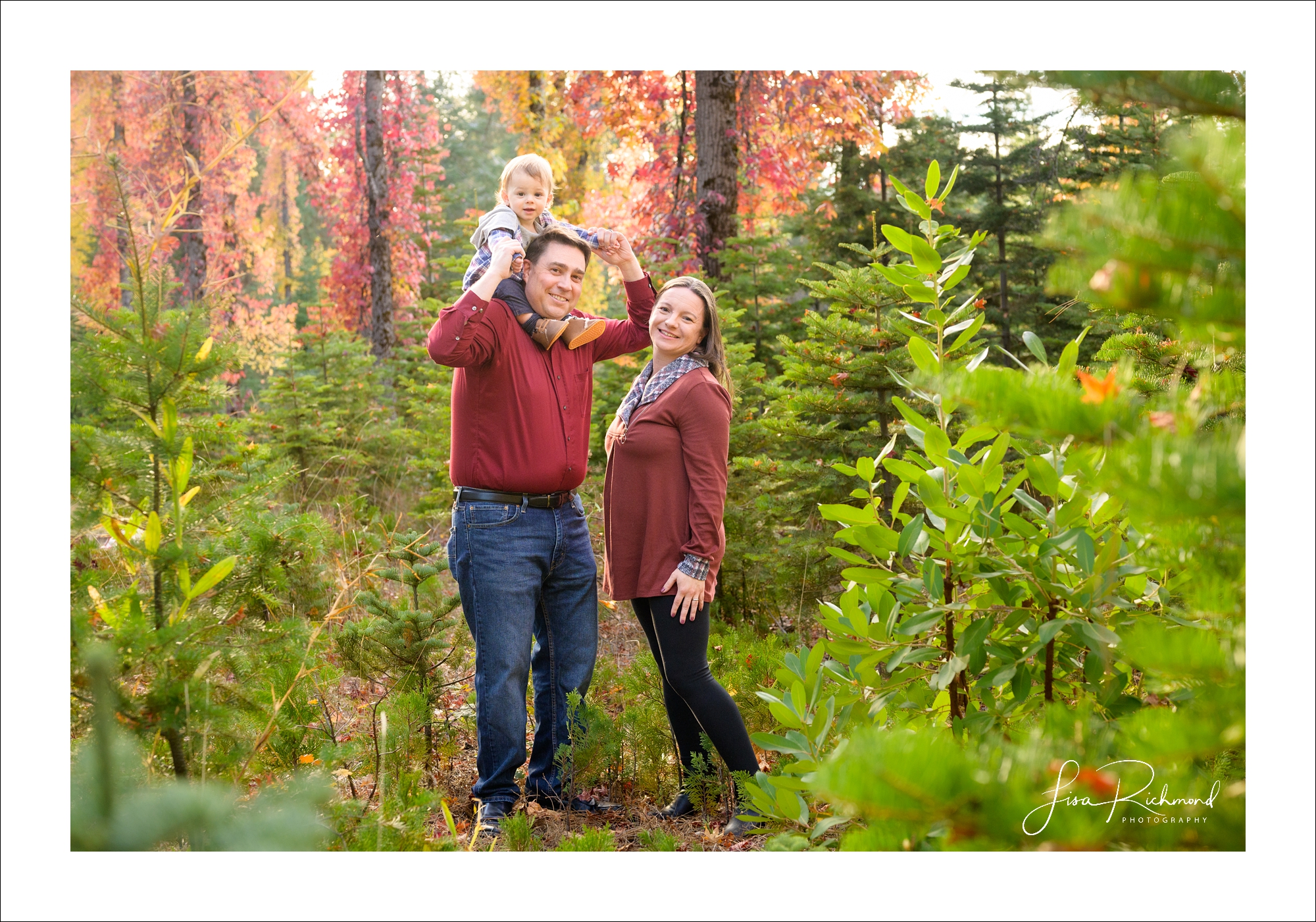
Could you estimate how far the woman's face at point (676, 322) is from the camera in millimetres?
2625

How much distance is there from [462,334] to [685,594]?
997mm

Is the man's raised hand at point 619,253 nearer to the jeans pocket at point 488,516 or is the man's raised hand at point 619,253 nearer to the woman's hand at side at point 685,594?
the jeans pocket at point 488,516

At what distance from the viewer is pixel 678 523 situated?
99.6 inches

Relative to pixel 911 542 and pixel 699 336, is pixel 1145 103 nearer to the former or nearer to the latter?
pixel 911 542

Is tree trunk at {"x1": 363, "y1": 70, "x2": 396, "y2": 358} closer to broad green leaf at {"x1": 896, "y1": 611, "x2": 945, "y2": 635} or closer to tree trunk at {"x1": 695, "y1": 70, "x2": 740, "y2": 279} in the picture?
tree trunk at {"x1": 695, "y1": 70, "x2": 740, "y2": 279}

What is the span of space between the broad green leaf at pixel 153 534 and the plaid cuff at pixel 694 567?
4.34 ft

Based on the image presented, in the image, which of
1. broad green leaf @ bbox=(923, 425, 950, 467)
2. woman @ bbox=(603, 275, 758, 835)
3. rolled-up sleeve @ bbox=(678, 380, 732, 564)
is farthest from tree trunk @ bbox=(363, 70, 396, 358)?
broad green leaf @ bbox=(923, 425, 950, 467)

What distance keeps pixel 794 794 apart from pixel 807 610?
255 cm

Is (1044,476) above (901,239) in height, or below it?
below

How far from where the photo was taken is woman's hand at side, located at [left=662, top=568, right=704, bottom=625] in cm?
244

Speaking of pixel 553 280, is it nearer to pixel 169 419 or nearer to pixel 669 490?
pixel 669 490

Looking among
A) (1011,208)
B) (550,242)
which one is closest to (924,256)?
(550,242)

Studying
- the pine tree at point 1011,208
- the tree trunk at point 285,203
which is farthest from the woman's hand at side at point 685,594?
the tree trunk at point 285,203

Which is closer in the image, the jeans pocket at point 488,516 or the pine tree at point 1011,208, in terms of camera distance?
the jeans pocket at point 488,516
